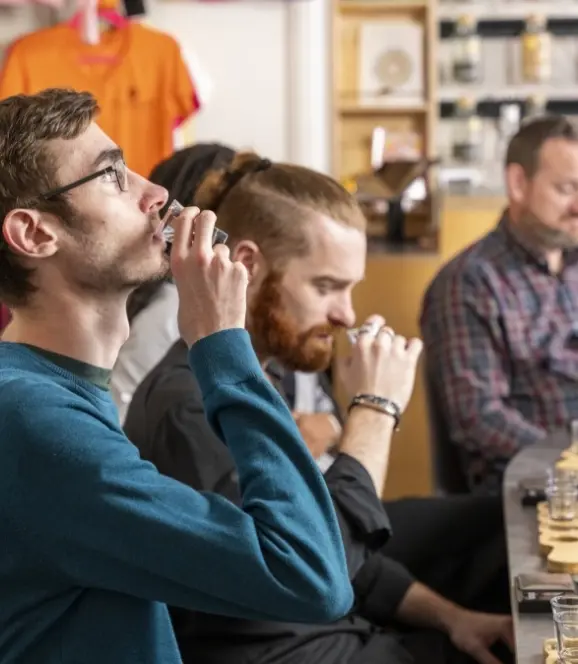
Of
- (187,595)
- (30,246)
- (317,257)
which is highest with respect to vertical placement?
(30,246)

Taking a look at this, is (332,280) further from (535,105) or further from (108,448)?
(535,105)

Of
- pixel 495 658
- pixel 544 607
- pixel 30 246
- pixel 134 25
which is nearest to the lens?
pixel 30 246

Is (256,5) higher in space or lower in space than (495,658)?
higher

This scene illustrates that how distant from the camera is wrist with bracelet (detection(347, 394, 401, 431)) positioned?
1.79 metres

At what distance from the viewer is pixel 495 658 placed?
1.87 metres

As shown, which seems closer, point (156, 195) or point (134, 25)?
point (156, 195)

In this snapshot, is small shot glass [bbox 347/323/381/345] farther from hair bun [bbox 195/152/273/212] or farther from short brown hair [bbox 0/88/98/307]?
short brown hair [bbox 0/88/98/307]

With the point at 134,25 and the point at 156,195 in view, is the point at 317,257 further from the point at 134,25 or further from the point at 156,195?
the point at 134,25

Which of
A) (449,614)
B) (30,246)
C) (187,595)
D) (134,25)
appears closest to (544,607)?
(187,595)

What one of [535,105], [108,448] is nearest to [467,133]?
[535,105]

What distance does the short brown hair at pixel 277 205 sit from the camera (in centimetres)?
188

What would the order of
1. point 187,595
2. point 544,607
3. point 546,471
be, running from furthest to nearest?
point 546,471, point 544,607, point 187,595

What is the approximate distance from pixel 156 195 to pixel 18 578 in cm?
44

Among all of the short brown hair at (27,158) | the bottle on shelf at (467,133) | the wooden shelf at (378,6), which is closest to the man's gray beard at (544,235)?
the short brown hair at (27,158)
